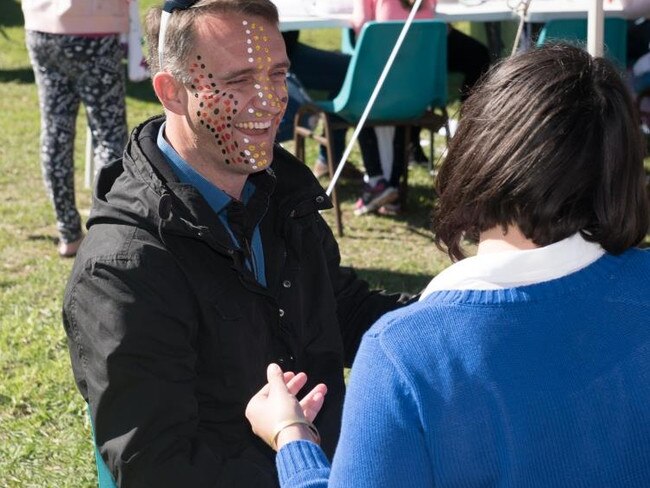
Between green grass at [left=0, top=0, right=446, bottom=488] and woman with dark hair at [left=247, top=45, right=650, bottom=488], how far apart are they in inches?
82.7

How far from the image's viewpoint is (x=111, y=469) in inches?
77.7

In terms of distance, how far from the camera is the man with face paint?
1.96m

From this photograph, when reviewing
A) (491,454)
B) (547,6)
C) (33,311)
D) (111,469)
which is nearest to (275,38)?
(111,469)

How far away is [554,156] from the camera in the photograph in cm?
141

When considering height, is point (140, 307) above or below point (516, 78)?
below

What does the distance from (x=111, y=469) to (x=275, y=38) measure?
3.36 feet

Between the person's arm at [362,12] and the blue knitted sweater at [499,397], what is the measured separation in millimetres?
4495

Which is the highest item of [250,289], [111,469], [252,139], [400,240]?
[252,139]

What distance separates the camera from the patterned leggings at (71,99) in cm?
493

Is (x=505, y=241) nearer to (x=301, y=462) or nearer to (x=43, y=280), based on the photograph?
(x=301, y=462)

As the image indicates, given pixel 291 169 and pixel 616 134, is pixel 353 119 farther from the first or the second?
pixel 616 134

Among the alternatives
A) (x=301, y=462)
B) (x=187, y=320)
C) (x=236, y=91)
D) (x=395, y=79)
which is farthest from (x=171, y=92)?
(x=395, y=79)

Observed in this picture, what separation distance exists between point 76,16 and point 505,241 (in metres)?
3.75

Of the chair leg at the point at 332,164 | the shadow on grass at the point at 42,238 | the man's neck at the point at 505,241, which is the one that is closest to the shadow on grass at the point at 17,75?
the shadow on grass at the point at 42,238
